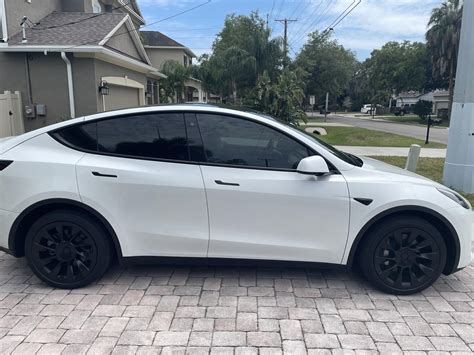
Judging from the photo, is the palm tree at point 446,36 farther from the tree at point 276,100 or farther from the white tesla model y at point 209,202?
the white tesla model y at point 209,202

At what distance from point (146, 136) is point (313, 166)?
145 cm

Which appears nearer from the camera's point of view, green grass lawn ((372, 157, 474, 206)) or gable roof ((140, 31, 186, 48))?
green grass lawn ((372, 157, 474, 206))

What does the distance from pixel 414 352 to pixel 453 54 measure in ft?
135

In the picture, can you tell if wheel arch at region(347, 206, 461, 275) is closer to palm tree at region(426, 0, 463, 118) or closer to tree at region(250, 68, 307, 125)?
tree at region(250, 68, 307, 125)

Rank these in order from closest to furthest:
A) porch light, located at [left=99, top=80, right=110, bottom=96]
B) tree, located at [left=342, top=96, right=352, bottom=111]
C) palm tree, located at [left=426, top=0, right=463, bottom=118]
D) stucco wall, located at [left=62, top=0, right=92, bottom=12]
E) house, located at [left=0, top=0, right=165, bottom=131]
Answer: house, located at [left=0, top=0, right=165, bottom=131] < porch light, located at [left=99, top=80, right=110, bottom=96] < stucco wall, located at [left=62, top=0, right=92, bottom=12] < palm tree, located at [left=426, top=0, right=463, bottom=118] < tree, located at [left=342, top=96, right=352, bottom=111]

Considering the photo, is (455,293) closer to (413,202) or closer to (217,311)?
(413,202)

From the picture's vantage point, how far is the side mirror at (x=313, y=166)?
3.10 metres

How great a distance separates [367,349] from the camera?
2.62 m

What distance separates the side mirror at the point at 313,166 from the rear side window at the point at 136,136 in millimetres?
977

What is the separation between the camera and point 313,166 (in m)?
3.10

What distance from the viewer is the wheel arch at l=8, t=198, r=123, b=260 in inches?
128

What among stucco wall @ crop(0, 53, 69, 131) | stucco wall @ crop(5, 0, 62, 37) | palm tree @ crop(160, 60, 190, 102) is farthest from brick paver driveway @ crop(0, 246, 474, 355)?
palm tree @ crop(160, 60, 190, 102)

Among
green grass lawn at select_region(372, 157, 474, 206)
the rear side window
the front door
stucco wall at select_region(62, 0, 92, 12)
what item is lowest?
green grass lawn at select_region(372, 157, 474, 206)

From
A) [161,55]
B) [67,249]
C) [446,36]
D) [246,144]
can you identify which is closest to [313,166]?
[246,144]
